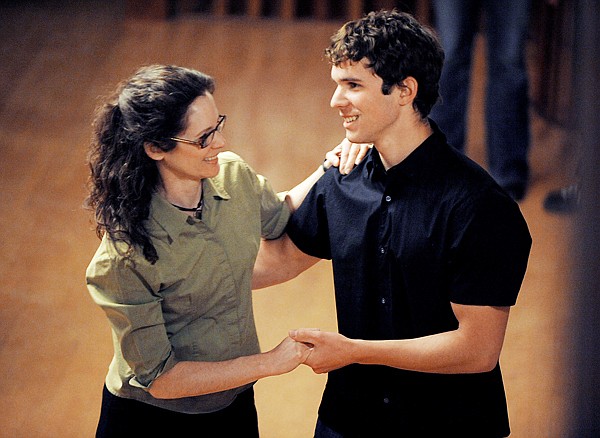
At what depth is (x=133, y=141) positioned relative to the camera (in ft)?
4.48

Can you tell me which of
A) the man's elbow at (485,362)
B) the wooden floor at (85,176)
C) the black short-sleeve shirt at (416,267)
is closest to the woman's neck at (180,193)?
the black short-sleeve shirt at (416,267)

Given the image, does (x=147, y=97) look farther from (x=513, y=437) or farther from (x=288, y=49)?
(x=288, y=49)

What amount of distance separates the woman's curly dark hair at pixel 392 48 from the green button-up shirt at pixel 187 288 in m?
0.32

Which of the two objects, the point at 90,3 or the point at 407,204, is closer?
the point at 407,204

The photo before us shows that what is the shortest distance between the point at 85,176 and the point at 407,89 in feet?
8.29

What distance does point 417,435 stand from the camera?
1.50 metres

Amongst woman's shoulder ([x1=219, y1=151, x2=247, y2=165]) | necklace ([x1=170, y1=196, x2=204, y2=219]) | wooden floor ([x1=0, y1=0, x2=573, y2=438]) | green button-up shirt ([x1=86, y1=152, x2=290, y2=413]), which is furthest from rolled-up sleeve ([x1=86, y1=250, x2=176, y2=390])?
wooden floor ([x1=0, y1=0, x2=573, y2=438])

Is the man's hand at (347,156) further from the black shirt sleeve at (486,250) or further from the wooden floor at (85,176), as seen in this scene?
the wooden floor at (85,176)

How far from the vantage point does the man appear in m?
1.35

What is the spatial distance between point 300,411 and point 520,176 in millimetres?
1429

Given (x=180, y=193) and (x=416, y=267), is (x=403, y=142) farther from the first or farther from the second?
(x=180, y=193)

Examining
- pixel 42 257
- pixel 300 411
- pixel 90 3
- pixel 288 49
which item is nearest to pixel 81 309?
pixel 42 257

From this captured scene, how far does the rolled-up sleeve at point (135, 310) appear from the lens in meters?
1.34

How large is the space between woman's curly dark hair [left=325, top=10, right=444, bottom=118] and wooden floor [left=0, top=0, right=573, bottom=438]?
0.55 meters
